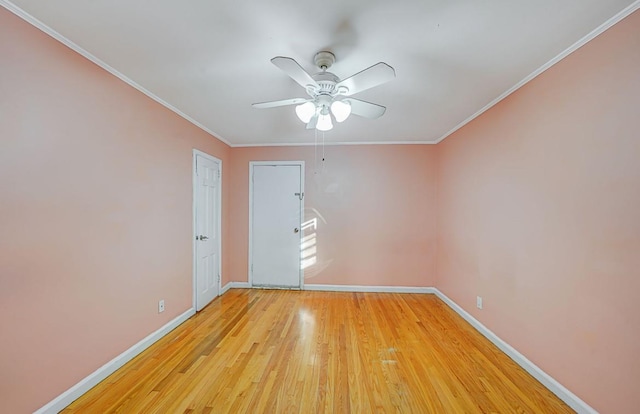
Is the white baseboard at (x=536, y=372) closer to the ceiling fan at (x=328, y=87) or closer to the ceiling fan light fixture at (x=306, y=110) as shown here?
the ceiling fan at (x=328, y=87)

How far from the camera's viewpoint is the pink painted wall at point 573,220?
1.46 meters

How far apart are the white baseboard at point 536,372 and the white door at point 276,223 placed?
8.32ft

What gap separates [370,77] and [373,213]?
2811 mm

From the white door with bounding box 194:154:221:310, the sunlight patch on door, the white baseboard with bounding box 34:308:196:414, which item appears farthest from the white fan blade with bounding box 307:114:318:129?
the white baseboard with bounding box 34:308:196:414

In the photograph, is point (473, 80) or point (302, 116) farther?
point (473, 80)

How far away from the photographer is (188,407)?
1759 millimetres

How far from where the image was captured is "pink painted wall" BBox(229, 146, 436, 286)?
417 centimetres

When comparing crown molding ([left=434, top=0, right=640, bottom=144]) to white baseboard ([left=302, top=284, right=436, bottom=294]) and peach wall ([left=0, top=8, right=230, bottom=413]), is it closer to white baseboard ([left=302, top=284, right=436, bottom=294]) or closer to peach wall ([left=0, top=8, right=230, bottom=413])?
white baseboard ([left=302, top=284, right=436, bottom=294])

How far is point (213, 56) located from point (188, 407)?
2.42 m

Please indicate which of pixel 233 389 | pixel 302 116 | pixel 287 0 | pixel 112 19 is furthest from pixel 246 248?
pixel 287 0

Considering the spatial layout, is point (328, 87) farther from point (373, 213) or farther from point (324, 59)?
point (373, 213)

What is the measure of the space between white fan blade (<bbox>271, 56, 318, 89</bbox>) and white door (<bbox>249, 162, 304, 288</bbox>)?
8.49 feet

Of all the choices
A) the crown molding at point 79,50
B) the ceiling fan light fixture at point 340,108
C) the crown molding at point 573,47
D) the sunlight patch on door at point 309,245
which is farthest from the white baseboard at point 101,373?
the crown molding at point 573,47

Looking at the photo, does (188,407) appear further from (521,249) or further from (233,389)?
(521,249)
